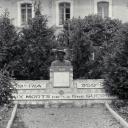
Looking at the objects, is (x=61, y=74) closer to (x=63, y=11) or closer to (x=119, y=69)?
(x=119, y=69)

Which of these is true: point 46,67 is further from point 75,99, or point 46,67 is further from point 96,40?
point 96,40

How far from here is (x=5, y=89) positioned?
18844 mm

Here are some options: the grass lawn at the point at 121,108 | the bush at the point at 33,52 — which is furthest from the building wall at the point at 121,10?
the grass lawn at the point at 121,108

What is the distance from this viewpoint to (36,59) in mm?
23922

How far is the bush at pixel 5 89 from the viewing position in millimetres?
18844

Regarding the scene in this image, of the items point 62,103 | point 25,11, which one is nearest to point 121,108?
point 62,103

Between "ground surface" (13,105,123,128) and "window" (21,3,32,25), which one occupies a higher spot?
"window" (21,3,32,25)

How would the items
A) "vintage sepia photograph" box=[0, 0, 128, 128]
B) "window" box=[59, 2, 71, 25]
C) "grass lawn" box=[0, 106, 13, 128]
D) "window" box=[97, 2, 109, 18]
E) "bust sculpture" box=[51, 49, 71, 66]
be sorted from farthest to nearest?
"window" box=[97, 2, 109, 18]
"window" box=[59, 2, 71, 25]
"bust sculpture" box=[51, 49, 71, 66]
"vintage sepia photograph" box=[0, 0, 128, 128]
"grass lawn" box=[0, 106, 13, 128]

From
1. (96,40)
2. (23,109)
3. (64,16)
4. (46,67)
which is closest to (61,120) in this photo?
(23,109)

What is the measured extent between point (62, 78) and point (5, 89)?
2770mm

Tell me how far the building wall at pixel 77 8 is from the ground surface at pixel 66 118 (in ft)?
48.1

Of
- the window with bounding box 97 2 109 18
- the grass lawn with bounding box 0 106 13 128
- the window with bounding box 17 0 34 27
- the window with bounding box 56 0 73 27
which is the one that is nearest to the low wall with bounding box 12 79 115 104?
the grass lawn with bounding box 0 106 13 128

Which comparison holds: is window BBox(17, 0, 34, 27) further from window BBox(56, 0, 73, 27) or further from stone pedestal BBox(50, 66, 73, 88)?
stone pedestal BBox(50, 66, 73, 88)

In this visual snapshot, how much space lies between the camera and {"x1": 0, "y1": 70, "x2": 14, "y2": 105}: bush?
18.8 m
